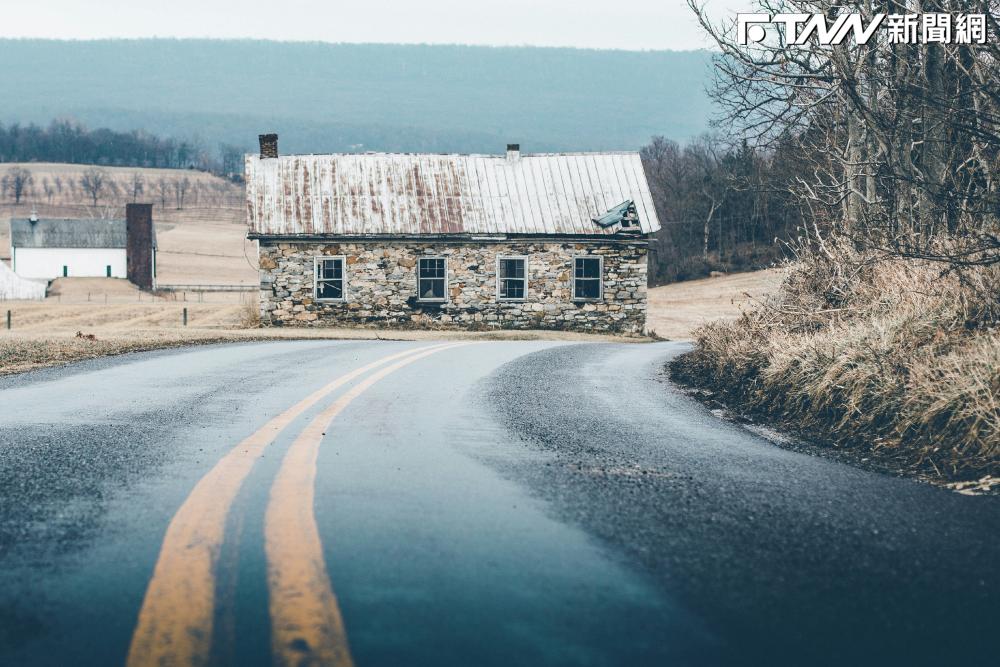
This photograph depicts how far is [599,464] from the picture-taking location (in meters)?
5.59

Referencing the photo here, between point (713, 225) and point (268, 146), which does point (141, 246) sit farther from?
point (268, 146)

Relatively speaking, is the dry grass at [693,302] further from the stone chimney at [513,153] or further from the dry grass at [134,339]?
the stone chimney at [513,153]

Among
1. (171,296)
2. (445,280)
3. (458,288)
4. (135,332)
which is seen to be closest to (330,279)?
(445,280)

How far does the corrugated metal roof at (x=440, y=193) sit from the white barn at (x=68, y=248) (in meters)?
57.4

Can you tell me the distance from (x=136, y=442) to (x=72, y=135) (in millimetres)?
200158

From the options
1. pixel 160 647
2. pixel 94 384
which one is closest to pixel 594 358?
pixel 94 384

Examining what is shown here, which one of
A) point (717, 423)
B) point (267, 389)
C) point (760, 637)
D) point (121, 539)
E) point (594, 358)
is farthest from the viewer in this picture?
point (594, 358)

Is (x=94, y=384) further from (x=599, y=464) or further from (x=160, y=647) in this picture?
(x=160, y=647)

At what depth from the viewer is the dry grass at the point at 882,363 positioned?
6.10 metres

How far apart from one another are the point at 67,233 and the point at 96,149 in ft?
352

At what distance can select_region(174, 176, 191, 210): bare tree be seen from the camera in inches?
5856

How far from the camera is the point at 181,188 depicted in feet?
509

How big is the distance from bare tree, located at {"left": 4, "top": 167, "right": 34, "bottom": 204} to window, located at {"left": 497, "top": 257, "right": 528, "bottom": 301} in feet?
444

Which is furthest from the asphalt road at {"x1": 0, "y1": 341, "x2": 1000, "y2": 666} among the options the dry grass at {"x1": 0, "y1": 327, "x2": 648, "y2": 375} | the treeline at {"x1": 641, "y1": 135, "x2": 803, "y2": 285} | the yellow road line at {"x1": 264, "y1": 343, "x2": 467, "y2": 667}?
the treeline at {"x1": 641, "y1": 135, "x2": 803, "y2": 285}
